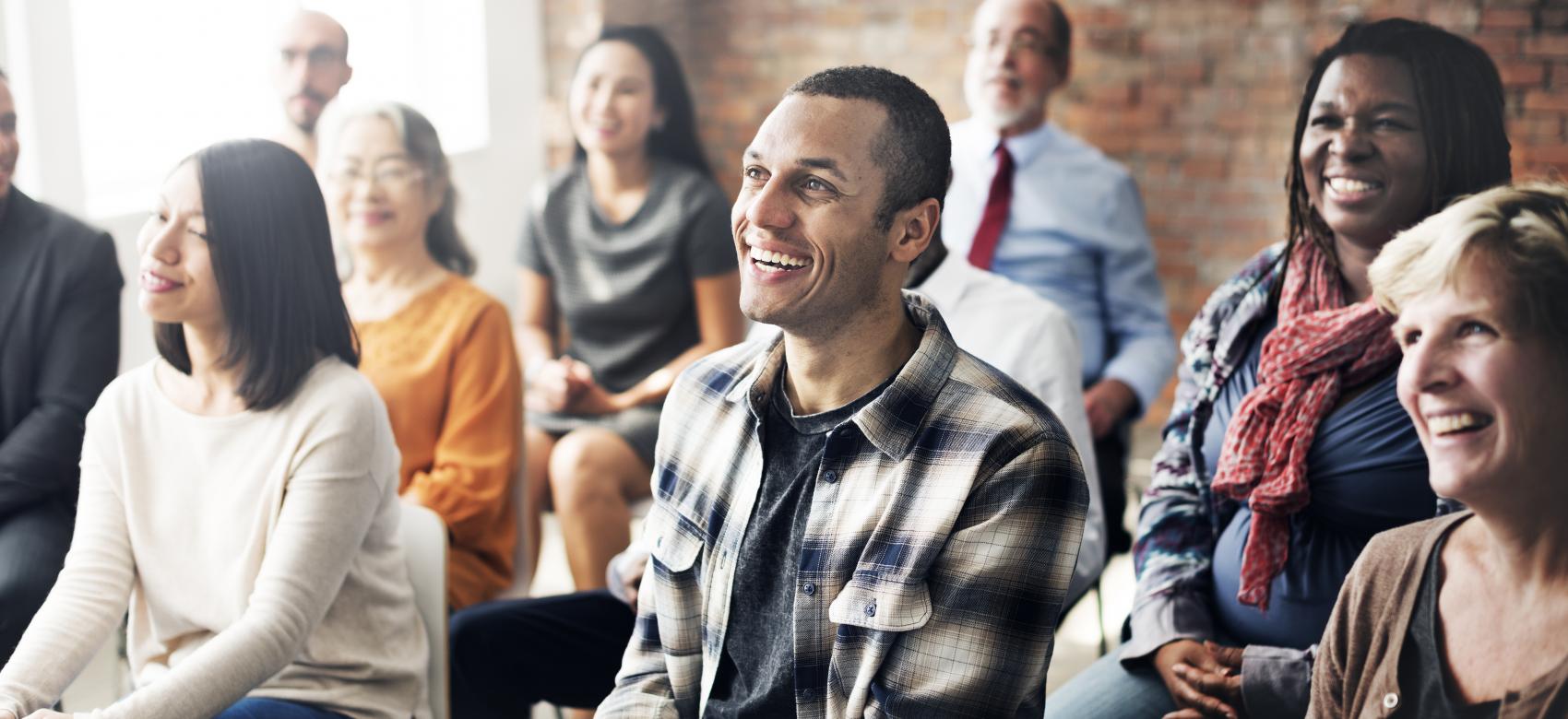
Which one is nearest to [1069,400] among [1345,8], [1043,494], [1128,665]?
[1128,665]

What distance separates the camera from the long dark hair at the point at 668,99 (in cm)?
325

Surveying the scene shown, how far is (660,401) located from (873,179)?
1637 millimetres

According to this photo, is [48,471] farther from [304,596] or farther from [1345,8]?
[1345,8]

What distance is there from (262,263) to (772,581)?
777mm

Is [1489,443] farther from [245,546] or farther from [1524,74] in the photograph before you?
[1524,74]

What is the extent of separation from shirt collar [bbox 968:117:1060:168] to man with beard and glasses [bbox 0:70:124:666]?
6.11 feet

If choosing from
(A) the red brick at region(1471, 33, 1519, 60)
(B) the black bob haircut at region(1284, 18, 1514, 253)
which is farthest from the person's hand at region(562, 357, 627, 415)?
(A) the red brick at region(1471, 33, 1519, 60)

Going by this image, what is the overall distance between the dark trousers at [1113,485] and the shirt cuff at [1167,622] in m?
0.73

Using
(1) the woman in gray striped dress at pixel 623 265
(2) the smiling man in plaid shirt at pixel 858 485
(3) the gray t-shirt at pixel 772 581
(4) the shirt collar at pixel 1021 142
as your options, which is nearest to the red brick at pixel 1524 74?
(4) the shirt collar at pixel 1021 142

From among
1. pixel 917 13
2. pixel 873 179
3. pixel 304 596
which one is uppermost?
pixel 917 13

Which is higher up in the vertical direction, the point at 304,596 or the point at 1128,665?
the point at 304,596

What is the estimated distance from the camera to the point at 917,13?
5125 millimetres

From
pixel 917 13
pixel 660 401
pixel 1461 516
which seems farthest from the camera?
pixel 917 13

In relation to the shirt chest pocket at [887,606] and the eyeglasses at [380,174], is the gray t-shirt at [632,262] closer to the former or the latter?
the eyeglasses at [380,174]
